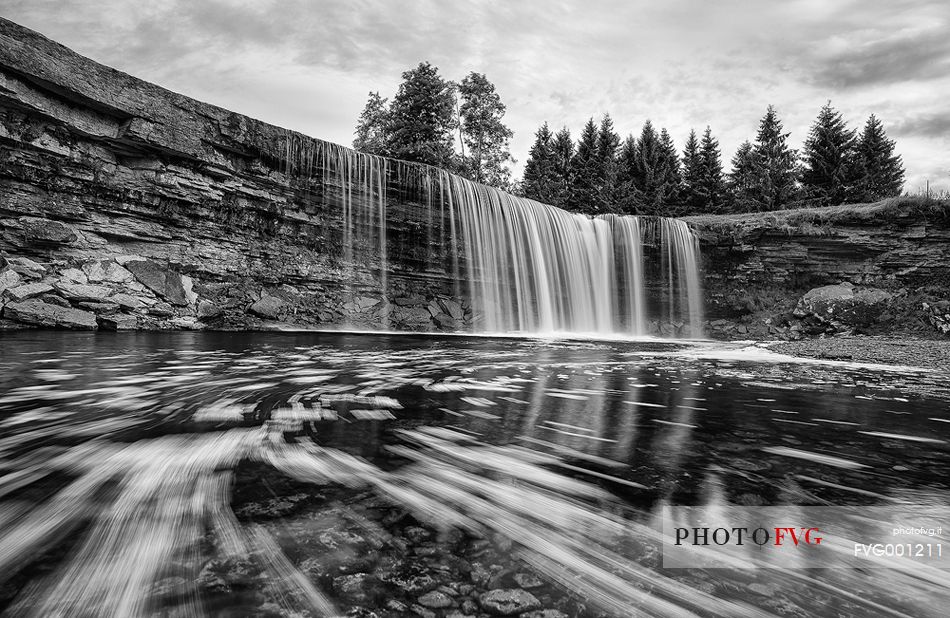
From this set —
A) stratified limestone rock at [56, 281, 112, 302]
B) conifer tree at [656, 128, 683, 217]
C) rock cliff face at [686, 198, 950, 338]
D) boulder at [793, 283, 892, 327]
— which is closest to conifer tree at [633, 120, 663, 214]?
conifer tree at [656, 128, 683, 217]

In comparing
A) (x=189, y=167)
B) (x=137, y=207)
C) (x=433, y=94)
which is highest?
(x=433, y=94)

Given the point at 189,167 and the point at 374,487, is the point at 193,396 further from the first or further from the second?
the point at 189,167

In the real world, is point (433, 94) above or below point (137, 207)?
above

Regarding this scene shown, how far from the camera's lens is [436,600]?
929 millimetres

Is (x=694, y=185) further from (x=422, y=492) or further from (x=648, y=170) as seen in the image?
(x=422, y=492)

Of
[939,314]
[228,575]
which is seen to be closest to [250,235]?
[228,575]

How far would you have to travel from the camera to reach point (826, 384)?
4621 mm

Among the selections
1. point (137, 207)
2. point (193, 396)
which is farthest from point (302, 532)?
point (137, 207)

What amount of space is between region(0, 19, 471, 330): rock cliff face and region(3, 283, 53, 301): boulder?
0.09 feet

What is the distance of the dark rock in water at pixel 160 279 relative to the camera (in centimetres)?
1130

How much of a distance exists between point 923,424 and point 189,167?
1490 centimetres

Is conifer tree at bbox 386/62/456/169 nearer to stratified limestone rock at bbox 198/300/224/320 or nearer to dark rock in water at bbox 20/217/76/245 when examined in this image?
stratified limestone rock at bbox 198/300/224/320

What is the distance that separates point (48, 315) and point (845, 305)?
25.2 m

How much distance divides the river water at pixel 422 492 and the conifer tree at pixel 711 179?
38.0m
